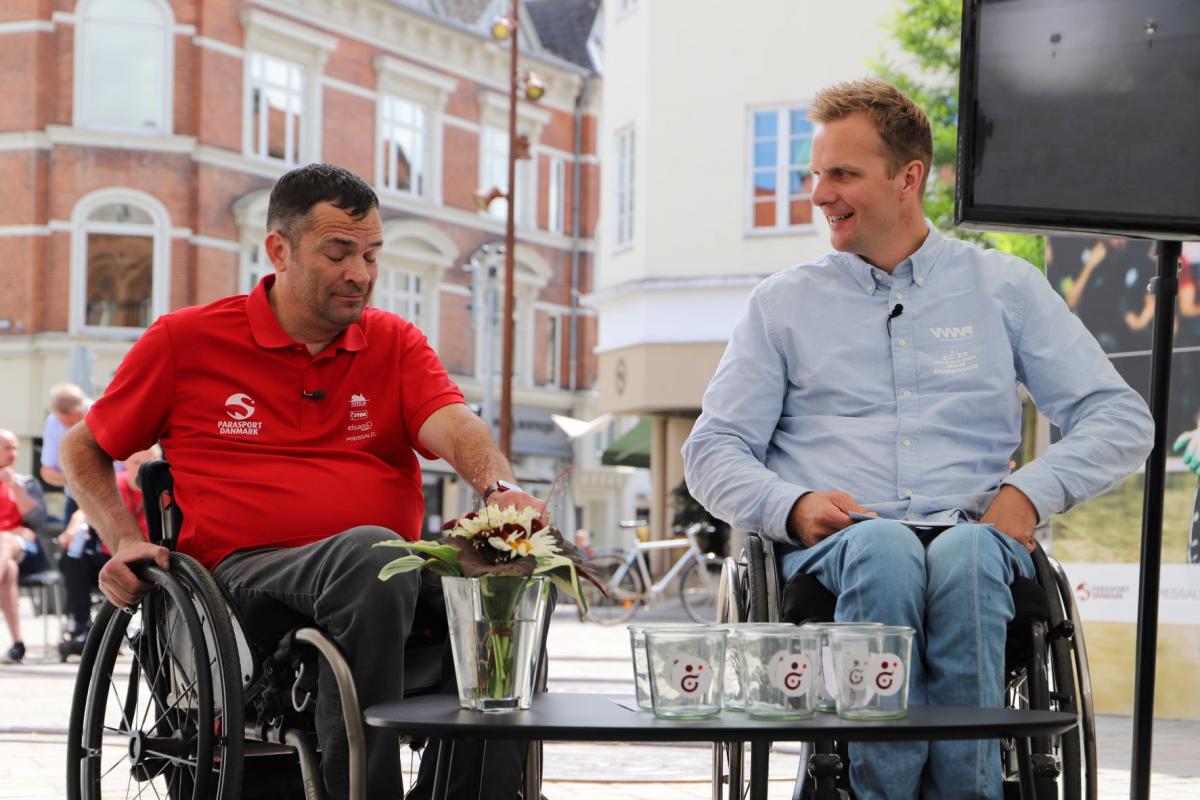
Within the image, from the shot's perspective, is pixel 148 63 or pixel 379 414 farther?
pixel 148 63

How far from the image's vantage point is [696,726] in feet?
8.84

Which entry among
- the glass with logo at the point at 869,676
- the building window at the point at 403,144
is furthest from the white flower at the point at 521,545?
the building window at the point at 403,144

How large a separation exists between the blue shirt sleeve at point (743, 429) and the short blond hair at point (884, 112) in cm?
45

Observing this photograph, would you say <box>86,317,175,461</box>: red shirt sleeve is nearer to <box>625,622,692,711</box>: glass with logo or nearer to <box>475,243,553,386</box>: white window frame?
<box>625,622,692,711</box>: glass with logo

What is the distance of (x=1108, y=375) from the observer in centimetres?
424

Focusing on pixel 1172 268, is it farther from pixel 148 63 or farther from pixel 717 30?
pixel 148 63

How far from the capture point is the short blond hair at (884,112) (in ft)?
13.9

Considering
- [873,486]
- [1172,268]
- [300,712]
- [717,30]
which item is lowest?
[300,712]

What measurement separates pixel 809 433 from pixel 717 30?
20.6 meters

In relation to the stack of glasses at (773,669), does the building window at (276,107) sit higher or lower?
higher

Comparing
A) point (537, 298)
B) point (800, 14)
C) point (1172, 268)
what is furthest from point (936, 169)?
point (537, 298)

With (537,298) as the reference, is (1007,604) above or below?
below

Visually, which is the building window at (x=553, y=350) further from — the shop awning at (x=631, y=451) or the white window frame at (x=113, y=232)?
the shop awning at (x=631, y=451)

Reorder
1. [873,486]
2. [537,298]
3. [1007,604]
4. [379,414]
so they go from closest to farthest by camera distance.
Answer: [1007,604] → [873,486] → [379,414] → [537,298]
